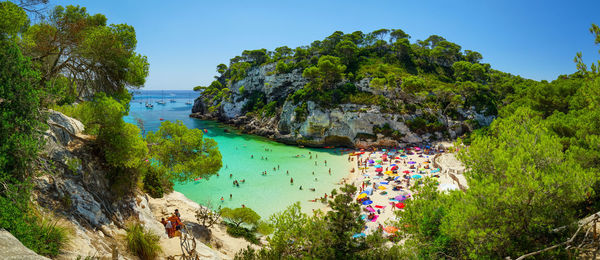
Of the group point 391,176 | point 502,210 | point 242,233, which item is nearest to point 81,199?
point 242,233

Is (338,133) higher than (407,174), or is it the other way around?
(338,133)

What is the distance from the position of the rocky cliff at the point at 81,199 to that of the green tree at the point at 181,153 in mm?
3115

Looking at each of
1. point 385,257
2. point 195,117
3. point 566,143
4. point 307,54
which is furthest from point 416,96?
point 195,117

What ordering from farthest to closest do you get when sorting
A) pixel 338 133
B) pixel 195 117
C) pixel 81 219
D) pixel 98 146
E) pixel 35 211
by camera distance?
pixel 195 117 → pixel 338 133 → pixel 98 146 → pixel 81 219 → pixel 35 211

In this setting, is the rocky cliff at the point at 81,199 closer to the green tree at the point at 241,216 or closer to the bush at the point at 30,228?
the bush at the point at 30,228

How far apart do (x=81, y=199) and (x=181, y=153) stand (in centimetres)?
587

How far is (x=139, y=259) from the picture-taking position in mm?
8688

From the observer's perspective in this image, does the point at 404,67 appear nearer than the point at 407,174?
No

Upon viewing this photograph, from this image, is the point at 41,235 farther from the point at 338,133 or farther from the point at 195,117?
the point at 195,117

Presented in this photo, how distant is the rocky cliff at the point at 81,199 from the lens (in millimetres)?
7604

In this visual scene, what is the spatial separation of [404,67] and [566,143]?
57.0 m

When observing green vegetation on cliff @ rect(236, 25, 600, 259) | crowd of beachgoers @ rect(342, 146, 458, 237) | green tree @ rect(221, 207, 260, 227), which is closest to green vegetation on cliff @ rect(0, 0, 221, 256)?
green tree @ rect(221, 207, 260, 227)

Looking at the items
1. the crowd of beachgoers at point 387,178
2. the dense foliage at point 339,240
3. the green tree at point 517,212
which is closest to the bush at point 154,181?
the dense foliage at point 339,240

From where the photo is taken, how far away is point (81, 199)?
8.88 meters
